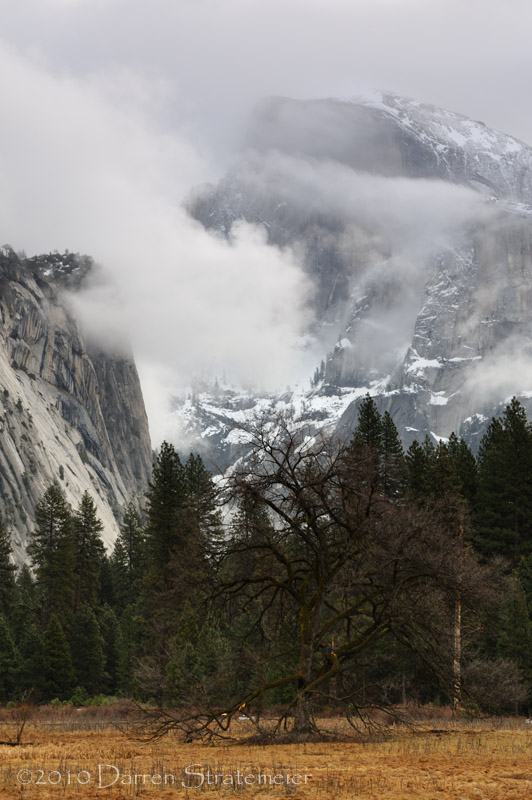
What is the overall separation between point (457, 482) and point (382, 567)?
3243 centimetres

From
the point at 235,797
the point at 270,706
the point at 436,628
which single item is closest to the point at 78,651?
the point at 270,706

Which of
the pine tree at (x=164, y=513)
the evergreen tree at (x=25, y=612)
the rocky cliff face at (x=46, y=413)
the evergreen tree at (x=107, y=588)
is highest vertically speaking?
the rocky cliff face at (x=46, y=413)

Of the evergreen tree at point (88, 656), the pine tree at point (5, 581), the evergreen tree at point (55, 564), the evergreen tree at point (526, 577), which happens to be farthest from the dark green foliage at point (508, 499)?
the pine tree at point (5, 581)

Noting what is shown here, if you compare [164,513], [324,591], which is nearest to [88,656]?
[164,513]

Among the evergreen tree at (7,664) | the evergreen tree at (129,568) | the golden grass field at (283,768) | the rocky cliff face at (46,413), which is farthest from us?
the rocky cliff face at (46,413)

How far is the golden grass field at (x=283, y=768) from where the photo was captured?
11.5 metres

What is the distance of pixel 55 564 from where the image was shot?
204ft

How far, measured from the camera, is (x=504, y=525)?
49719 mm

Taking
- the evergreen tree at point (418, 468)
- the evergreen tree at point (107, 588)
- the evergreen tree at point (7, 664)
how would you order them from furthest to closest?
the evergreen tree at point (107, 588) → the evergreen tree at point (418, 468) → the evergreen tree at point (7, 664)

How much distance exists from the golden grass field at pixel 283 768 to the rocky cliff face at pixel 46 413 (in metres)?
92.4

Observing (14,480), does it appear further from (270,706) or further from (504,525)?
(270,706)

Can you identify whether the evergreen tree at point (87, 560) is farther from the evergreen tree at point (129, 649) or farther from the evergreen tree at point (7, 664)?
the evergreen tree at point (7, 664)

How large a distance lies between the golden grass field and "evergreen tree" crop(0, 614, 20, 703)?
101ft

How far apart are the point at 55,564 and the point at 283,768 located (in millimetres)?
51454
